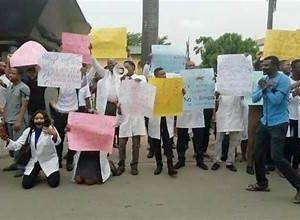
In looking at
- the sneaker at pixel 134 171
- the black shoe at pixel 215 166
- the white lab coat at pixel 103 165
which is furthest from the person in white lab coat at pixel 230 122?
the white lab coat at pixel 103 165

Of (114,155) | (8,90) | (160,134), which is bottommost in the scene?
(114,155)

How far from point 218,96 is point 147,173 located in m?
1.67

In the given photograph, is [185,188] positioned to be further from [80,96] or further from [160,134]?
[80,96]

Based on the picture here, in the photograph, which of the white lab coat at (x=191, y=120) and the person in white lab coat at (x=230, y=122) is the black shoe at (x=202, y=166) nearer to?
the person in white lab coat at (x=230, y=122)

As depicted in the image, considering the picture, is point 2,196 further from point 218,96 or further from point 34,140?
point 218,96

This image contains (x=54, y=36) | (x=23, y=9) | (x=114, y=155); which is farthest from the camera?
(x=54, y=36)

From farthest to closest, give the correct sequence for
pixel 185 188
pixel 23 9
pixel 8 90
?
pixel 23 9 → pixel 8 90 → pixel 185 188

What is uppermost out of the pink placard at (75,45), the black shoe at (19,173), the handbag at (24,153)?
the pink placard at (75,45)

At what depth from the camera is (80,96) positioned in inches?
338

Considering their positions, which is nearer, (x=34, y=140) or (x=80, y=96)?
(x=34, y=140)

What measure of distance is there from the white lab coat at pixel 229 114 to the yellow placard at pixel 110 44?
173cm

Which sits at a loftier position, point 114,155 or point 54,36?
point 54,36

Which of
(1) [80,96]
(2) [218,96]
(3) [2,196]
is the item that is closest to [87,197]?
(3) [2,196]

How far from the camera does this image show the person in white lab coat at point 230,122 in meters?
8.53
